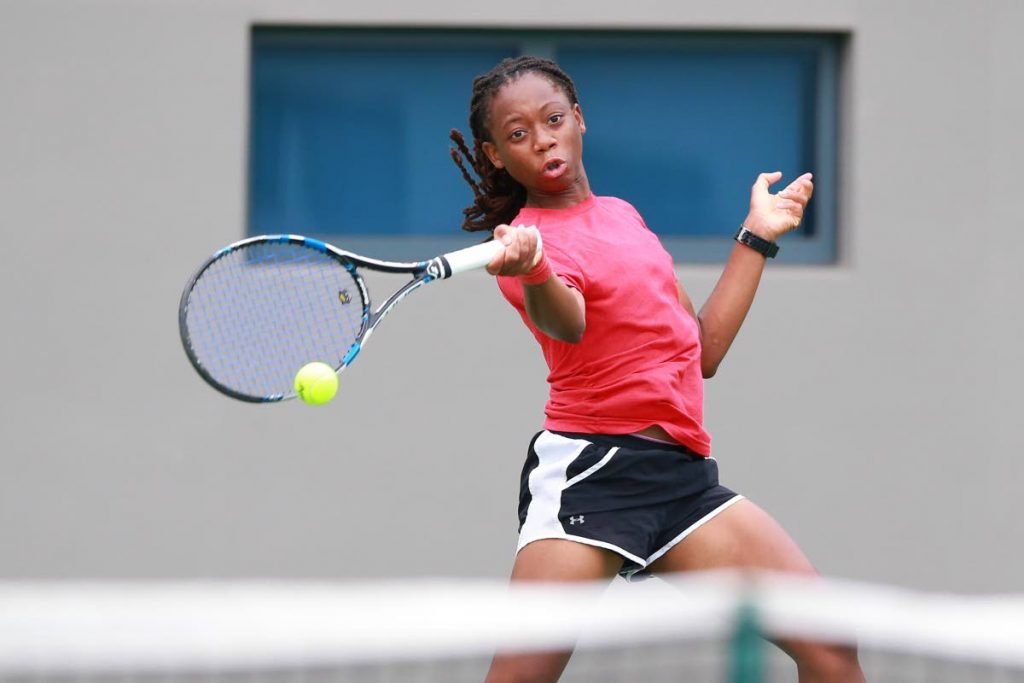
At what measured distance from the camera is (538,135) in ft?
10.4

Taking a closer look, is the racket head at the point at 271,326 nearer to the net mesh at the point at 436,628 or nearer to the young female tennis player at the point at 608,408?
the young female tennis player at the point at 608,408

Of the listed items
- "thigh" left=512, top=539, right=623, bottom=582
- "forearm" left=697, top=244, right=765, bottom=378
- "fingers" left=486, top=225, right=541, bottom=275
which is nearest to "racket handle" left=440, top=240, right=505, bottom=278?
"fingers" left=486, top=225, right=541, bottom=275

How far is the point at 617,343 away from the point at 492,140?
0.46 metres

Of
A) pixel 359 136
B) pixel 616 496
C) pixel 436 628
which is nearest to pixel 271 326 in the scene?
pixel 616 496

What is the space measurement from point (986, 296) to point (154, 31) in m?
2.64

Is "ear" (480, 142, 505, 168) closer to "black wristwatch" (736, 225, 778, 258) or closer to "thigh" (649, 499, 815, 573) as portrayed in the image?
"black wristwatch" (736, 225, 778, 258)

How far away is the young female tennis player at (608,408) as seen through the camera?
307 centimetres

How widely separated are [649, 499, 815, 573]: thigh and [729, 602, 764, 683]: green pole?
0.85 m

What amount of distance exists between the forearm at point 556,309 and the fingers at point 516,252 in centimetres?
6

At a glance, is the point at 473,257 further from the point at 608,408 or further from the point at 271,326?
the point at 271,326

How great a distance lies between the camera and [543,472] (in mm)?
3148

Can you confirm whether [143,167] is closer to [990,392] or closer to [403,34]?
[403,34]

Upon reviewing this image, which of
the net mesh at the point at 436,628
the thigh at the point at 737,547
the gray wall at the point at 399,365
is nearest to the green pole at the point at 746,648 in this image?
the net mesh at the point at 436,628

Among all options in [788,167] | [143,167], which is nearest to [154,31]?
Answer: [143,167]
